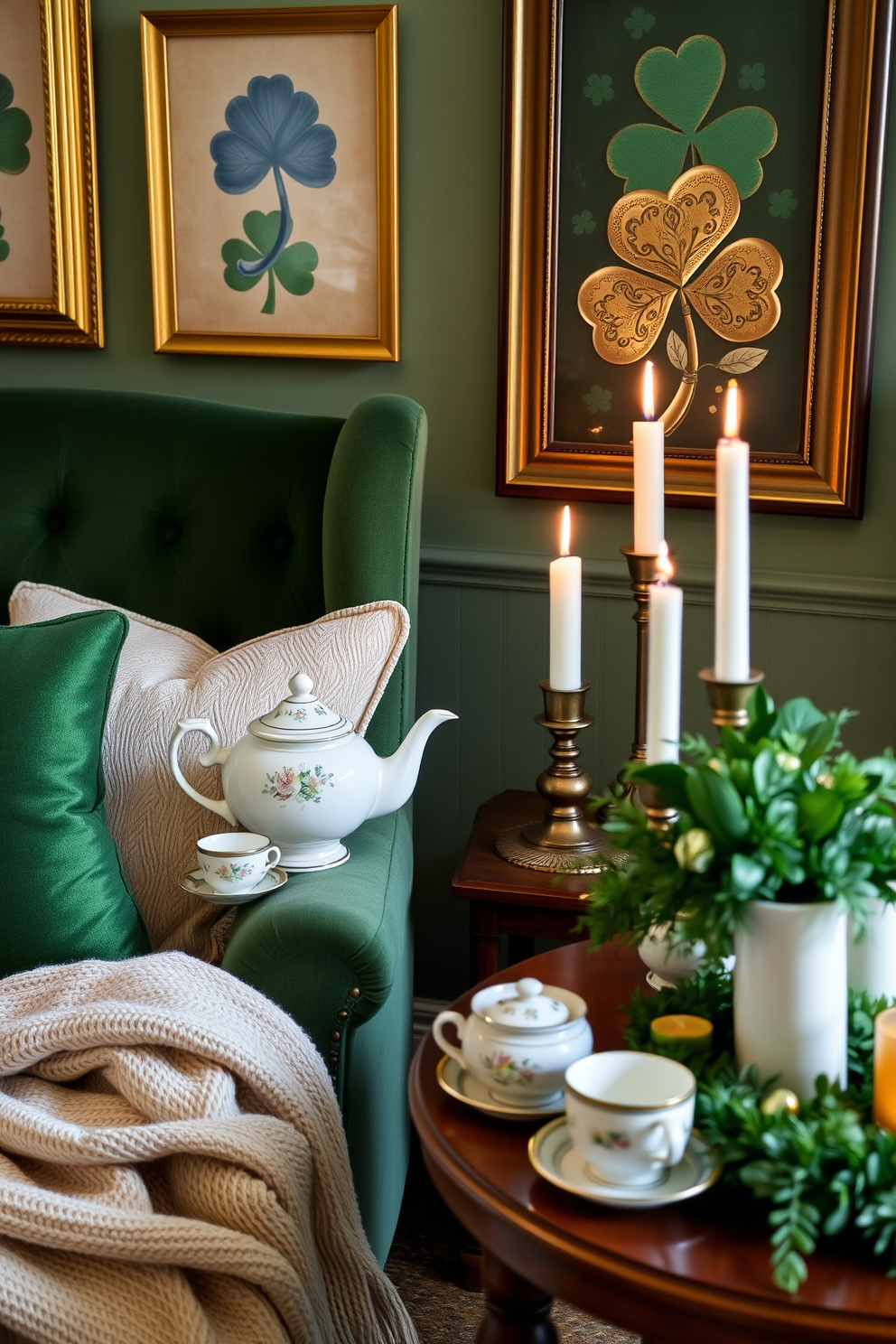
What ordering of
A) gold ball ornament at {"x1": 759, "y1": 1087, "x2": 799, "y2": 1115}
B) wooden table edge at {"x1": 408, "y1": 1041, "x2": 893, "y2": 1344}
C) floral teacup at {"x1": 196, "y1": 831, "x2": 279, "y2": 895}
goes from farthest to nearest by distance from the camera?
floral teacup at {"x1": 196, "y1": 831, "x2": 279, "y2": 895}, gold ball ornament at {"x1": 759, "y1": 1087, "x2": 799, "y2": 1115}, wooden table edge at {"x1": 408, "y1": 1041, "x2": 893, "y2": 1344}

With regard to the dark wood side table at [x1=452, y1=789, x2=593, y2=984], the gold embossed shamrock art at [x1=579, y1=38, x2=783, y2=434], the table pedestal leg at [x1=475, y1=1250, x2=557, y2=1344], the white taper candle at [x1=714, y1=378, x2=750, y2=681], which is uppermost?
the gold embossed shamrock art at [x1=579, y1=38, x2=783, y2=434]

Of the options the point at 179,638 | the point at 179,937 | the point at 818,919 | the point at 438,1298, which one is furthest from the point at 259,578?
the point at 818,919

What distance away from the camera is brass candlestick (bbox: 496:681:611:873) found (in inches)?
59.5

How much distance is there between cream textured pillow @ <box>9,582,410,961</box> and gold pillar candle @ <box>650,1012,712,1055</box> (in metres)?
0.67

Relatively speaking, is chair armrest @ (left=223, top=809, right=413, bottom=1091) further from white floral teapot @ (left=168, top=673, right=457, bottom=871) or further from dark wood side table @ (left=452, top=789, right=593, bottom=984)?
dark wood side table @ (left=452, top=789, right=593, bottom=984)

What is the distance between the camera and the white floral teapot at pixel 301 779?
4.42 feet

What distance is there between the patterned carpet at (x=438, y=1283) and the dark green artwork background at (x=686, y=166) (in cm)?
117

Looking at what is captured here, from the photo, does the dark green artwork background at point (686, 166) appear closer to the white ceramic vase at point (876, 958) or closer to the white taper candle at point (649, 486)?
the white taper candle at point (649, 486)

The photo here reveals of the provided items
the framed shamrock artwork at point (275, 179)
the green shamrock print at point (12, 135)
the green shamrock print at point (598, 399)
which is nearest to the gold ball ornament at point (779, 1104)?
the green shamrock print at point (598, 399)

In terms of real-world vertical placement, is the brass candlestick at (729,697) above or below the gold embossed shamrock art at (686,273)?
below

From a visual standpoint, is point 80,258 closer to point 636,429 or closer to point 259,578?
point 259,578

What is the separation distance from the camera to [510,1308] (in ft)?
3.02

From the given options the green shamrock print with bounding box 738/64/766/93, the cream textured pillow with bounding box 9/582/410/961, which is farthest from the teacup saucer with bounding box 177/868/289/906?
the green shamrock print with bounding box 738/64/766/93

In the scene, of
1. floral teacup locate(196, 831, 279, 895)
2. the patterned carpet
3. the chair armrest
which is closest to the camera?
the chair armrest
